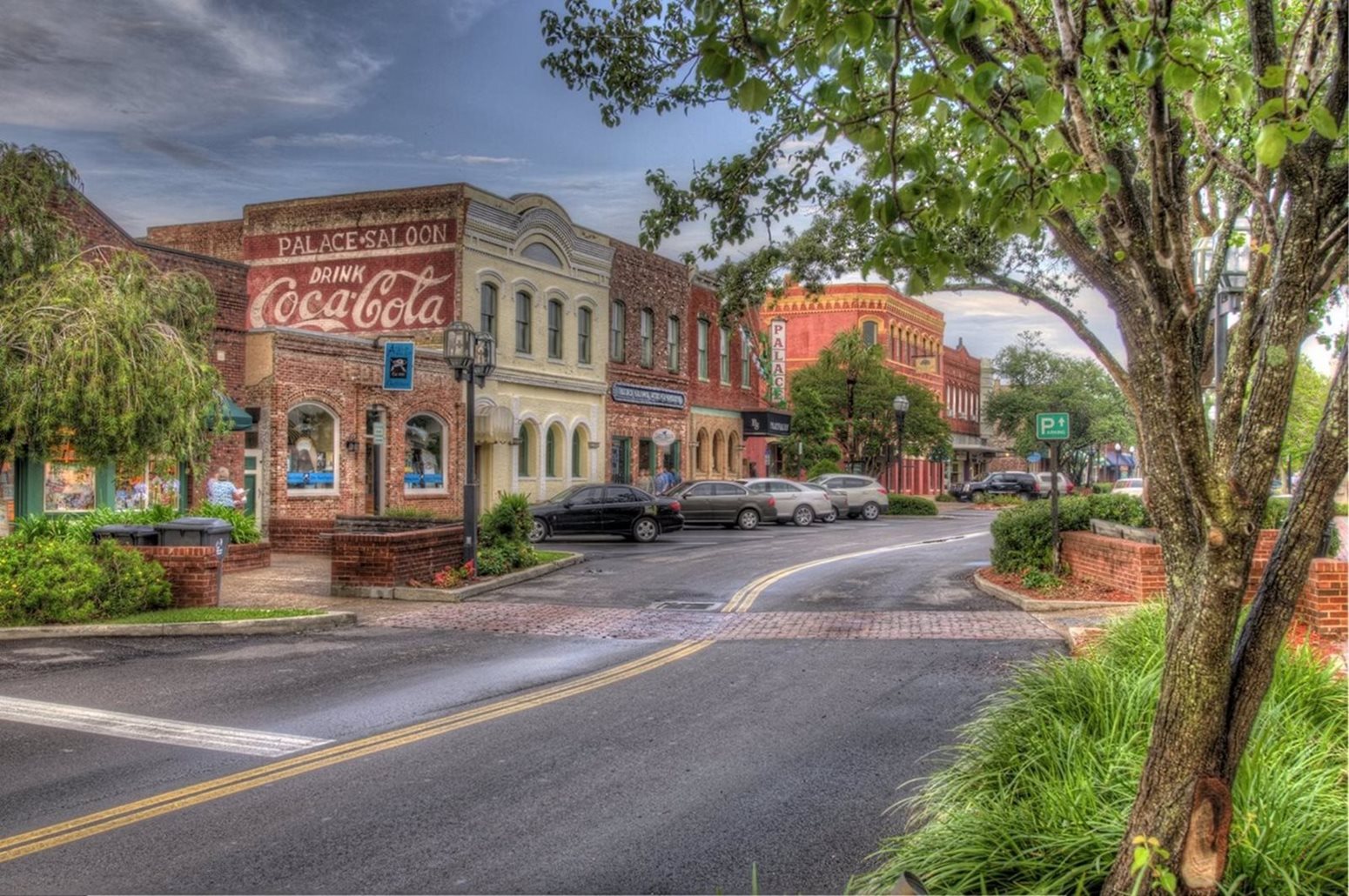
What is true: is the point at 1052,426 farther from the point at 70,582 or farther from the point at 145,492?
the point at 145,492

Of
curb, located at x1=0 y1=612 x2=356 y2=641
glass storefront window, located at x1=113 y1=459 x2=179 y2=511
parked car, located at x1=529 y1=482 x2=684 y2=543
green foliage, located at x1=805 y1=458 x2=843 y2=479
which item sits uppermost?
green foliage, located at x1=805 y1=458 x2=843 y2=479

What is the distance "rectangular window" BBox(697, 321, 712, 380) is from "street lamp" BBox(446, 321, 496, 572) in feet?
81.7

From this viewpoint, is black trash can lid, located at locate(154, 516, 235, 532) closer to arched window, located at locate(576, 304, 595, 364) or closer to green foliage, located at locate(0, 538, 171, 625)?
green foliage, located at locate(0, 538, 171, 625)

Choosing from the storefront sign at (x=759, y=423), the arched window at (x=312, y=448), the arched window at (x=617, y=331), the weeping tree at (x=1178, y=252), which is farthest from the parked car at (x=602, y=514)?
the weeping tree at (x=1178, y=252)

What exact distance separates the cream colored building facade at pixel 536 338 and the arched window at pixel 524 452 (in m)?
0.03

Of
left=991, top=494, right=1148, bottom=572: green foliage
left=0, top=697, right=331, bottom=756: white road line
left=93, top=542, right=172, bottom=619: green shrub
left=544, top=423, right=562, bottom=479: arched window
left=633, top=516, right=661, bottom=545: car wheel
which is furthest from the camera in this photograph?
left=544, top=423, right=562, bottom=479: arched window

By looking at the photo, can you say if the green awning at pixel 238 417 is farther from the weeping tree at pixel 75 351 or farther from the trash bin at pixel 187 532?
the trash bin at pixel 187 532

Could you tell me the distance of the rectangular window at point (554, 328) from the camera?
34781mm

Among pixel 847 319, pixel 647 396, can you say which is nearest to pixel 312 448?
pixel 647 396

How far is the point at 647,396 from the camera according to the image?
129 ft

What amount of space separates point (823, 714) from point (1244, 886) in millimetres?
4641

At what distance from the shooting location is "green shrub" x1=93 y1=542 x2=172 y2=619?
12891 millimetres

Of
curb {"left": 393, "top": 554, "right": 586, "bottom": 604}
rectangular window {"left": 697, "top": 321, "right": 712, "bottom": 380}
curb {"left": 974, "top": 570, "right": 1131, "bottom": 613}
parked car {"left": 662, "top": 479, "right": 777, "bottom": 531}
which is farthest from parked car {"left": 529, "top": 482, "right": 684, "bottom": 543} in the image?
rectangular window {"left": 697, "top": 321, "right": 712, "bottom": 380}

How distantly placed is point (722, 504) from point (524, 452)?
20.6ft
